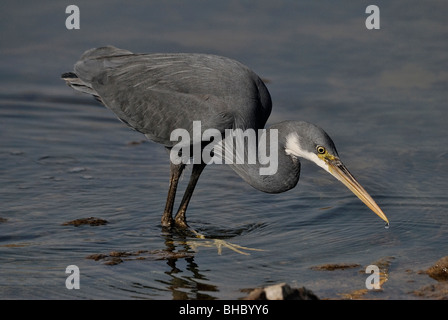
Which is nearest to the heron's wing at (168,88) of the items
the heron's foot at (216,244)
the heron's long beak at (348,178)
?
the heron's long beak at (348,178)

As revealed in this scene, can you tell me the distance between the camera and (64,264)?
7.00 metres

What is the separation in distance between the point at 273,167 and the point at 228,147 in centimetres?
62

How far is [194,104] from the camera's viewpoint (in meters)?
8.02

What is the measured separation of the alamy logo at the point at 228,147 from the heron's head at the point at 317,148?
0.20 m

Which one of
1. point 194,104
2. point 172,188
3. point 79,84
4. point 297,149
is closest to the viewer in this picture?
point 297,149

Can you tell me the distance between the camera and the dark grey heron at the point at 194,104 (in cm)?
743

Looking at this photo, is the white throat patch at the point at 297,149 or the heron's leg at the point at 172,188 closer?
the white throat patch at the point at 297,149

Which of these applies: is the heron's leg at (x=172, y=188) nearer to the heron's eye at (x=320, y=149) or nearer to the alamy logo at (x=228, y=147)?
the alamy logo at (x=228, y=147)

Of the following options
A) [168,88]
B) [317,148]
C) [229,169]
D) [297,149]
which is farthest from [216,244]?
[229,169]

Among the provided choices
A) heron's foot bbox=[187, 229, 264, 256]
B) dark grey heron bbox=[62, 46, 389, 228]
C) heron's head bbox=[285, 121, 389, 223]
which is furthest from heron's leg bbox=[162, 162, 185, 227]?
heron's head bbox=[285, 121, 389, 223]

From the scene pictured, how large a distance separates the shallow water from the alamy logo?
717mm

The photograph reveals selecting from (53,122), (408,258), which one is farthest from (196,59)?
(53,122)

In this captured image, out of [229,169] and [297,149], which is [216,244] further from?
[229,169]

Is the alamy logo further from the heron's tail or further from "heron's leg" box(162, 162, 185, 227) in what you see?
the heron's tail
